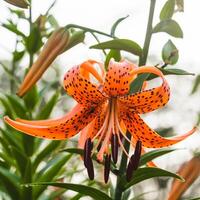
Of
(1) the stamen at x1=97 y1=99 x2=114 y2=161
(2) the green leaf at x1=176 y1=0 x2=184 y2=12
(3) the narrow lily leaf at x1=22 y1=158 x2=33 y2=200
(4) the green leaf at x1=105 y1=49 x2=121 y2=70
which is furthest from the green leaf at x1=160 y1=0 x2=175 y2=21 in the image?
(3) the narrow lily leaf at x1=22 y1=158 x2=33 y2=200

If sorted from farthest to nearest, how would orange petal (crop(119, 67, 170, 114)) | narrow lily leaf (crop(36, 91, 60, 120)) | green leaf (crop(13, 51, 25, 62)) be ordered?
green leaf (crop(13, 51, 25, 62))
narrow lily leaf (crop(36, 91, 60, 120))
orange petal (crop(119, 67, 170, 114))

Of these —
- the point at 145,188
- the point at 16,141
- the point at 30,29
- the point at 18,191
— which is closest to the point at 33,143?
the point at 16,141

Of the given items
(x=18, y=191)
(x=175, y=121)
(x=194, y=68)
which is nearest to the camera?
(x=18, y=191)

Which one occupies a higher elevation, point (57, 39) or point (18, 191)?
point (57, 39)

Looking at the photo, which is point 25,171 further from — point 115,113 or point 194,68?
point 194,68

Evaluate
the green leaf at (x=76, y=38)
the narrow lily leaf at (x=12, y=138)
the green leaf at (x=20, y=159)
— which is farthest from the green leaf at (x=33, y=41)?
the green leaf at (x=76, y=38)

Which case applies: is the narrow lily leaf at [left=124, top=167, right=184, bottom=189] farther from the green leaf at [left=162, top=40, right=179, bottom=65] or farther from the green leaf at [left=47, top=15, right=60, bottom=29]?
the green leaf at [left=47, top=15, right=60, bottom=29]

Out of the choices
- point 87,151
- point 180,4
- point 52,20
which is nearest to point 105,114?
point 87,151

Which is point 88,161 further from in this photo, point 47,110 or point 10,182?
point 47,110
